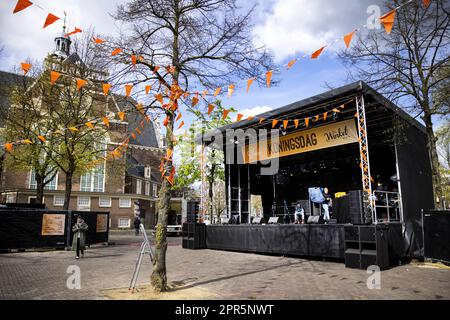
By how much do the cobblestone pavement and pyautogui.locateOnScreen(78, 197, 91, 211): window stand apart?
29.4 meters

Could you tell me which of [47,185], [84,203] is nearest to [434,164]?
[84,203]

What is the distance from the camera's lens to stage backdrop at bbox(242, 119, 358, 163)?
13.6m

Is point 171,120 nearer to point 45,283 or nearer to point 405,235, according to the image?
point 45,283

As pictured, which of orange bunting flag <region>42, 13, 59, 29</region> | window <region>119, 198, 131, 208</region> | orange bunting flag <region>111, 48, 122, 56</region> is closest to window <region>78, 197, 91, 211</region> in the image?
window <region>119, 198, 131, 208</region>

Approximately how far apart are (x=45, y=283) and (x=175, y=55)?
21.3 ft

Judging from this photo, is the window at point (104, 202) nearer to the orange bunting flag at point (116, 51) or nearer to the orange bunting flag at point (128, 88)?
the orange bunting flag at point (128, 88)

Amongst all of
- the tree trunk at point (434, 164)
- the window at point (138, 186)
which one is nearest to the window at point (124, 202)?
the window at point (138, 186)

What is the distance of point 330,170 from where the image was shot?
63.4 feet

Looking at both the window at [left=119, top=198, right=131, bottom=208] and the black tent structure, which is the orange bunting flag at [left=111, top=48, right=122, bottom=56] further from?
the window at [left=119, top=198, right=131, bottom=208]

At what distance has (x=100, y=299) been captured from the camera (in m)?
6.31

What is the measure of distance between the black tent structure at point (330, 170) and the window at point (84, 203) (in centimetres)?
2661
